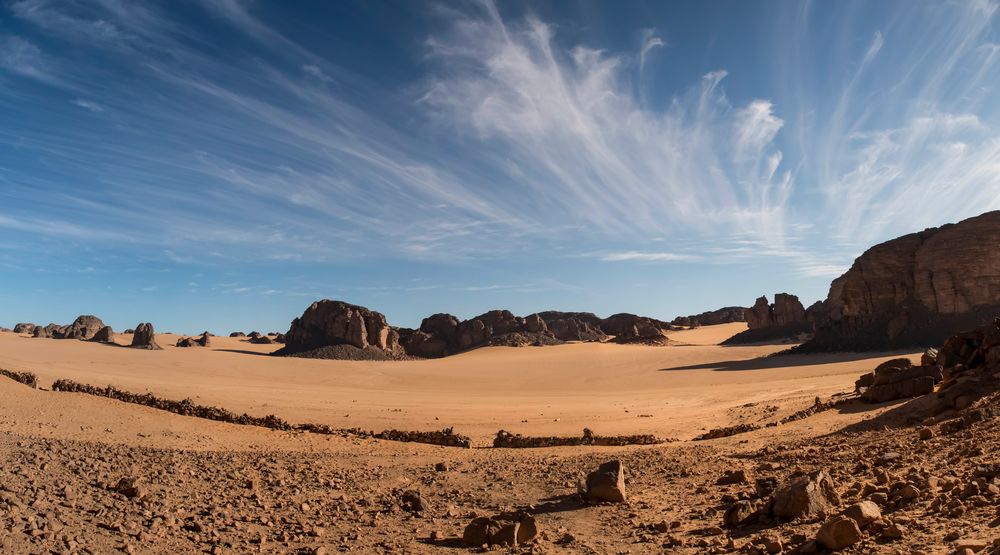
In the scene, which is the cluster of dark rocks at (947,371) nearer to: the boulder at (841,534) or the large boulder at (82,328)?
the boulder at (841,534)

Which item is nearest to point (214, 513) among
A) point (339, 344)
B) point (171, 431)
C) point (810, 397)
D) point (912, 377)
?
point (171, 431)

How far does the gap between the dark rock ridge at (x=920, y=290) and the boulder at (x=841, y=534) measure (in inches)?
1418

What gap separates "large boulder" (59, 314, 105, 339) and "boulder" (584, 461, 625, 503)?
7381 centimetres

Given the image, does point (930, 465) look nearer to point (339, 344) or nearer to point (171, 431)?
point (171, 431)

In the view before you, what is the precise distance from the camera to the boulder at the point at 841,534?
4.61 m

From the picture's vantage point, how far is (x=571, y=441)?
46.3ft

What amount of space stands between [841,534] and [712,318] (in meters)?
110

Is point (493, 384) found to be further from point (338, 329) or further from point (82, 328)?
point (82, 328)

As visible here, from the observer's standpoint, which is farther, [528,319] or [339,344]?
[528,319]

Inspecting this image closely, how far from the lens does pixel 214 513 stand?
23.1 ft

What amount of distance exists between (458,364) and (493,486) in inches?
1709

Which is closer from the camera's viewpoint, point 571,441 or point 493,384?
point 571,441

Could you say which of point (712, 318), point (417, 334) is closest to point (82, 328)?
point (417, 334)

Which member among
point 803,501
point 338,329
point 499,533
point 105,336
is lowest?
point 499,533
